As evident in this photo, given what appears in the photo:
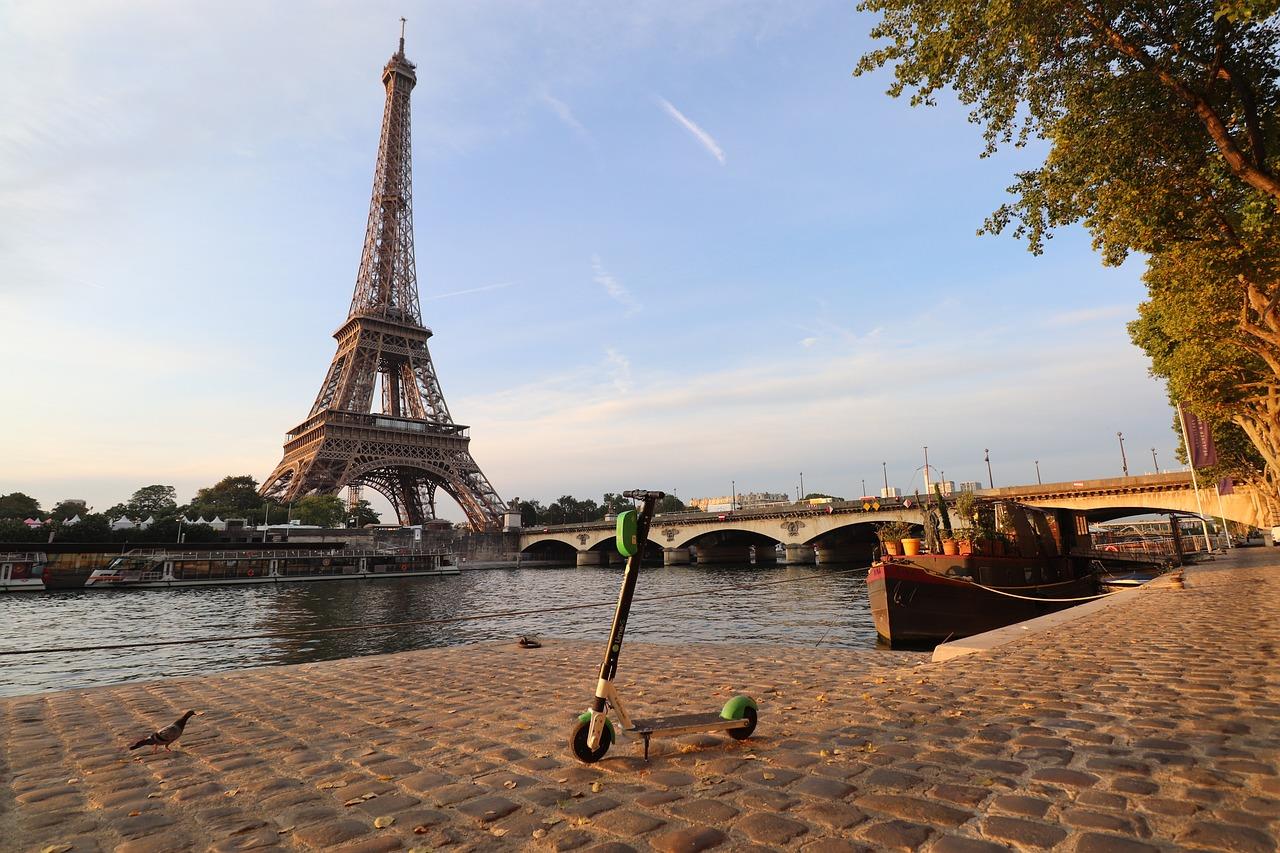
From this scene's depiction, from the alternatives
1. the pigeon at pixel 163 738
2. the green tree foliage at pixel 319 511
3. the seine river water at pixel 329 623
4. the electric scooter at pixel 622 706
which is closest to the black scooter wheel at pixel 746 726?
the electric scooter at pixel 622 706

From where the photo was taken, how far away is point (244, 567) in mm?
54906

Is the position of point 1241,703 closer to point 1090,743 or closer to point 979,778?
point 1090,743

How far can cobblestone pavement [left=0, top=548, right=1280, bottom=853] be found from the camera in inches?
121

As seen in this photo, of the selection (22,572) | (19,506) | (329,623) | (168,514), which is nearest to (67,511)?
(19,506)

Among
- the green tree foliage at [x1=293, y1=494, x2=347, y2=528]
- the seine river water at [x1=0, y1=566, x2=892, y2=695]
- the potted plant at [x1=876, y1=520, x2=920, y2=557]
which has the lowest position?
the seine river water at [x1=0, y1=566, x2=892, y2=695]

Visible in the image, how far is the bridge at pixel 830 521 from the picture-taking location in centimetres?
4822

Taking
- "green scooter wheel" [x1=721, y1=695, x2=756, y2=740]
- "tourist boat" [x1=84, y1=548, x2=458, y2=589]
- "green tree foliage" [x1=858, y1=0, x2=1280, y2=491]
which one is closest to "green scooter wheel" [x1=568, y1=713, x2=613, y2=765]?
"green scooter wheel" [x1=721, y1=695, x2=756, y2=740]

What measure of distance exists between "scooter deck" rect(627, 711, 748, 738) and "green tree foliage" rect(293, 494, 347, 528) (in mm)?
92021

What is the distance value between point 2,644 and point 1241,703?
103 ft

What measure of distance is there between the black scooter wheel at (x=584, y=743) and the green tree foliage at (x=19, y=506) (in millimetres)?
118858

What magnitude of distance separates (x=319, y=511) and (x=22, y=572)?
43679 mm

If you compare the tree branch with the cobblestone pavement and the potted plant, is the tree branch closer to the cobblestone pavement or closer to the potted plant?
the cobblestone pavement

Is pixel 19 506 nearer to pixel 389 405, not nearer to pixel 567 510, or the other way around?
pixel 389 405

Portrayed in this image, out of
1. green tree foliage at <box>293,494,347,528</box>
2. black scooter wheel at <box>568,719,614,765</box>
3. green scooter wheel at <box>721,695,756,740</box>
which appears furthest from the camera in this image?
green tree foliage at <box>293,494,347,528</box>
